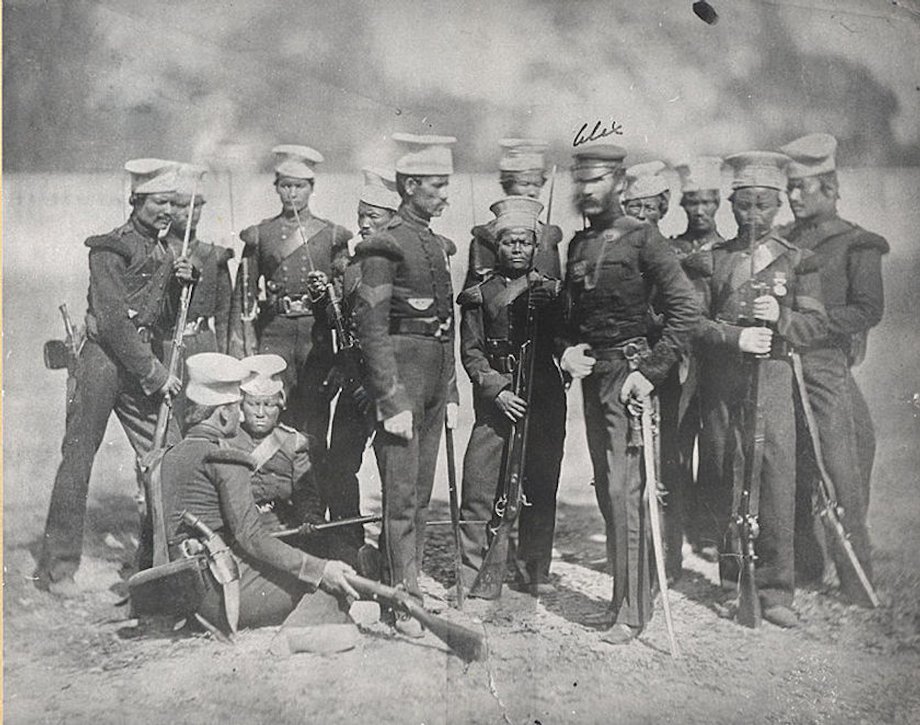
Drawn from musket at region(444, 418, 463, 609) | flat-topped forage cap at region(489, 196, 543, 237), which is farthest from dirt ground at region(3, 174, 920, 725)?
flat-topped forage cap at region(489, 196, 543, 237)

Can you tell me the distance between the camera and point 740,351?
4270 mm

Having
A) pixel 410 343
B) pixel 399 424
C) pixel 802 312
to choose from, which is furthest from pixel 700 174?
pixel 399 424

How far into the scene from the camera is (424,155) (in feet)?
13.6

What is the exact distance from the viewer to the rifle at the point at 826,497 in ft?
14.1

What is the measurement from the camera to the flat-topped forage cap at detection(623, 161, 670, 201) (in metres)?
4.26

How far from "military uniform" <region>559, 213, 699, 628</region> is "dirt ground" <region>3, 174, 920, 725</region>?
0.08m

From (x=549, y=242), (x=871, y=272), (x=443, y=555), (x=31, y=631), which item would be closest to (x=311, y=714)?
(x=443, y=555)

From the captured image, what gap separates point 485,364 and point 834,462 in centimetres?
158

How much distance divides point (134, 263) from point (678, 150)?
2.31 meters

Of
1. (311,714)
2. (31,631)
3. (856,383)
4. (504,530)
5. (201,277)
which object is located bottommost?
(311,714)

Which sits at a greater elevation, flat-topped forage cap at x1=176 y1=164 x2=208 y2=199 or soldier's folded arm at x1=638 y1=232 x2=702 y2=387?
flat-topped forage cap at x1=176 y1=164 x2=208 y2=199

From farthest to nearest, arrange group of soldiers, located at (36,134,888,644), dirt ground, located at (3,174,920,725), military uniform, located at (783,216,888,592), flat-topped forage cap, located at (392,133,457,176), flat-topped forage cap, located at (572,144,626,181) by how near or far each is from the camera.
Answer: military uniform, located at (783,216,888,592) → flat-topped forage cap, located at (572,144,626,181) → flat-topped forage cap, located at (392,133,457,176) → group of soldiers, located at (36,134,888,644) → dirt ground, located at (3,174,920,725)

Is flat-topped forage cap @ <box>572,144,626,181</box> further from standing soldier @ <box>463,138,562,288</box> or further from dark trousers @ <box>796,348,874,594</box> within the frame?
dark trousers @ <box>796,348,874,594</box>

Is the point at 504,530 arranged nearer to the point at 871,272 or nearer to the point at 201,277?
the point at 201,277
